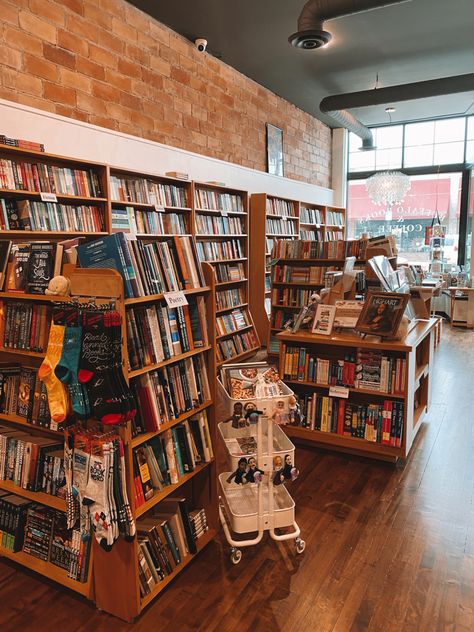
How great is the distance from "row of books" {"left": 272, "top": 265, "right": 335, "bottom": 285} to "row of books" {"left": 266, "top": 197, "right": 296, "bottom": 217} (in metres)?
1.30

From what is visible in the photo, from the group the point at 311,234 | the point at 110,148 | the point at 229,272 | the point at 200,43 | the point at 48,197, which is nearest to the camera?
the point at 48,197

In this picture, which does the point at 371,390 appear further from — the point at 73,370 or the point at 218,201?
the point at 218,201

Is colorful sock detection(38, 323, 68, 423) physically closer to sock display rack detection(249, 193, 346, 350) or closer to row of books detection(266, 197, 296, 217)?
sock display rack detection(249, 193, 346, 350)

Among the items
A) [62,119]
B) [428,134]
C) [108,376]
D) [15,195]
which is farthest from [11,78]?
[428,134]

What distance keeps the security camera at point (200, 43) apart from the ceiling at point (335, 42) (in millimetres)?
73

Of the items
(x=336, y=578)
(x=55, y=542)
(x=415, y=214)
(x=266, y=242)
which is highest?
(x=415, y=214)

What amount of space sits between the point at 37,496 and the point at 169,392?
0.77m

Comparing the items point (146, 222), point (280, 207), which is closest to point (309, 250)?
point (280, 207)

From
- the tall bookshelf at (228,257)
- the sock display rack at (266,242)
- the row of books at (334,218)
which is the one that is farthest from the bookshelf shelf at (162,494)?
the row of books at (334,218)

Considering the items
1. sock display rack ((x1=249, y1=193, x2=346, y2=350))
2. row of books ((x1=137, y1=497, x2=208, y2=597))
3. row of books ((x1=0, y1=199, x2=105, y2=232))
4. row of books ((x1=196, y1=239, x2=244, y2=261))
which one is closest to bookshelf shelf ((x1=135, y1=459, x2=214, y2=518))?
row of books ((x1=137, y1=497, x2=208, y2=597))

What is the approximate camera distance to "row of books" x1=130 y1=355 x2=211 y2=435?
202cm

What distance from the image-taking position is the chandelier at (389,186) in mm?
8227

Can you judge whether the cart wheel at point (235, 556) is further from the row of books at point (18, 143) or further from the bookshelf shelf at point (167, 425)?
the row of books at point (18, 143)

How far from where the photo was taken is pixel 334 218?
9492 millimetres
